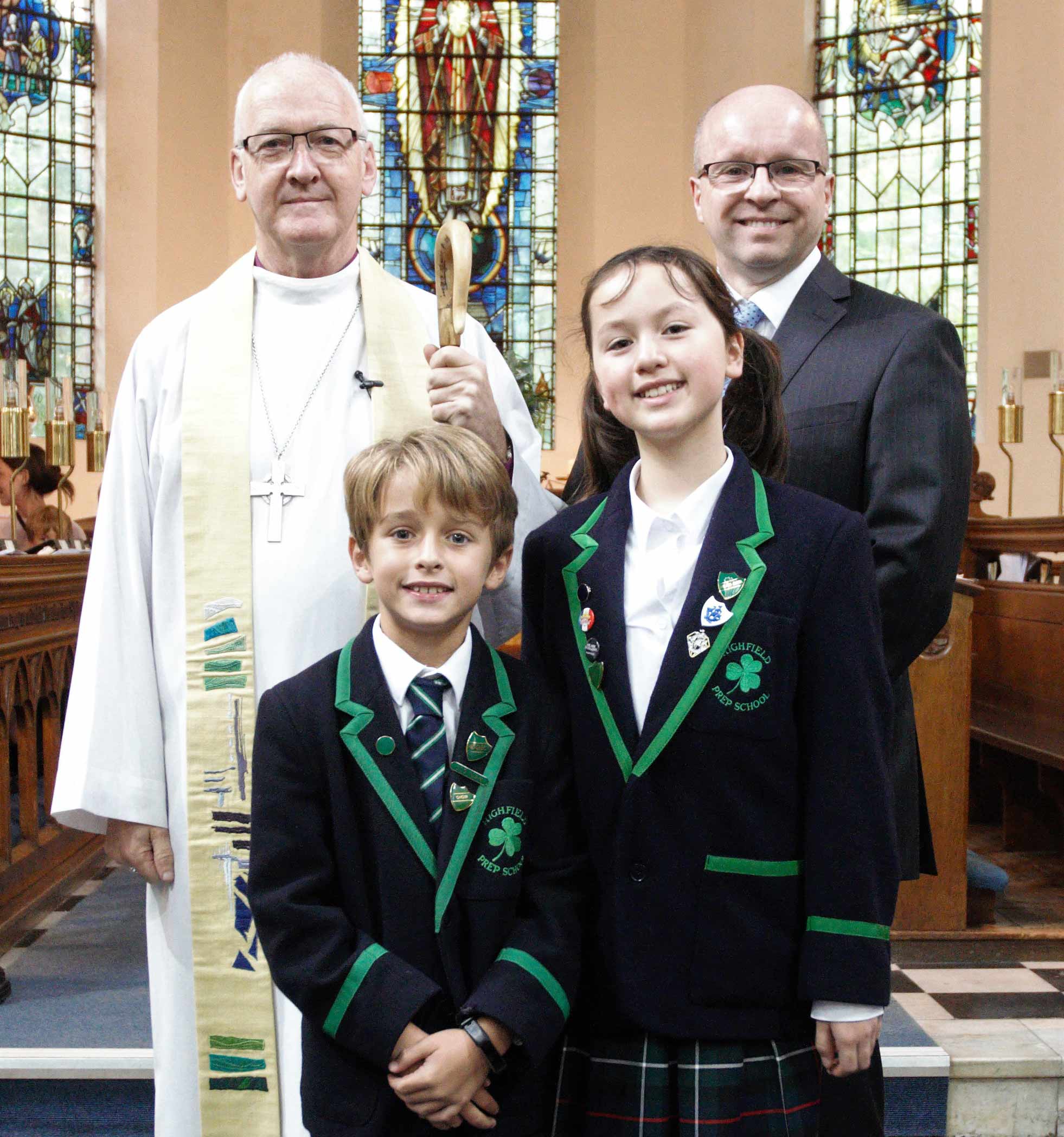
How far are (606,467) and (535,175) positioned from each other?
12.0 meters

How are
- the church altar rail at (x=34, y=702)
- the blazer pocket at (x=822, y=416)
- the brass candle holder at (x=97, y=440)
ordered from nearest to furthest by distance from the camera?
the blazer pocket at (x=822, y=416) < the church altar rail at (x=34, y=702) < the brass candle holder at (x=97, y=440)

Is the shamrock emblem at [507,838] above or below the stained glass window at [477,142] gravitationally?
below

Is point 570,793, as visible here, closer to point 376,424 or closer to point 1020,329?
point 376,424

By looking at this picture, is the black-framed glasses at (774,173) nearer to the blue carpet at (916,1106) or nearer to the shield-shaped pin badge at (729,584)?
the shield-shaped pin badge at (729,584)

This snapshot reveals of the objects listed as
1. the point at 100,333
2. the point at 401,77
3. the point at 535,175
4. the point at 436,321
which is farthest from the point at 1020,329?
the point at 436,321

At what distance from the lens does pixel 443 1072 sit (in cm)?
167

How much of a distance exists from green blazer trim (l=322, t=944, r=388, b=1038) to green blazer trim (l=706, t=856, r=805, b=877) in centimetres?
43

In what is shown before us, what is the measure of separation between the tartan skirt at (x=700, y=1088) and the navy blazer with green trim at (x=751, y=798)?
0.03 m

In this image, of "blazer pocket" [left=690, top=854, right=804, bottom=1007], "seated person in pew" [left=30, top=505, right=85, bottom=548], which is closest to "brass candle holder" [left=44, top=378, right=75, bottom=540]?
"seated person in pew" [left=30, top=505, right=85, bottom=548]

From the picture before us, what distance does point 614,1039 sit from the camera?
70.0 inches

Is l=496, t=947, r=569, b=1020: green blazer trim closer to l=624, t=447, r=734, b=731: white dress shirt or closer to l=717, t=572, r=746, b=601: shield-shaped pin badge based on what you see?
l=624, t=447, r=734, b=731: white dress shirt

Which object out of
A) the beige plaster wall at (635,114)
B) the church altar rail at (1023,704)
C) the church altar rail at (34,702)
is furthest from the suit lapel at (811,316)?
the beige plaster wall at (635,114)

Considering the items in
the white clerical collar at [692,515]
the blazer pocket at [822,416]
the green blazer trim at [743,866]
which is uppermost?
the blazer pocket at [822,416]

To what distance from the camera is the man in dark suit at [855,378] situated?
2053 mm
